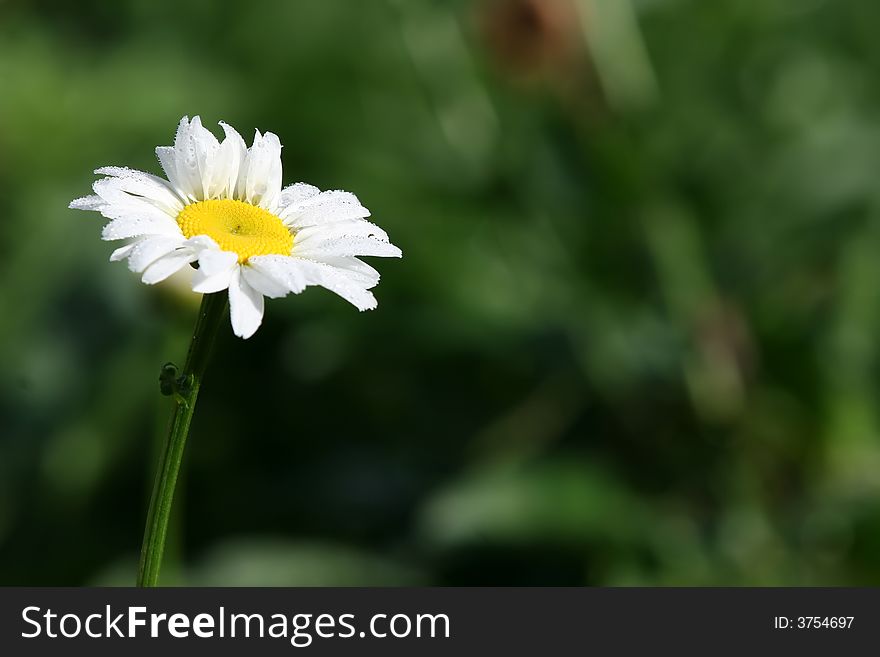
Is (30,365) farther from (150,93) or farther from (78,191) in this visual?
(150,93)

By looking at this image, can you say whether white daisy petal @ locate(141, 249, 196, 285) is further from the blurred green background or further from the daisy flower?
the blurred green background

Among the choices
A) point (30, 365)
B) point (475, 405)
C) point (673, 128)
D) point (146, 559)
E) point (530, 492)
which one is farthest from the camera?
point (673, 128)

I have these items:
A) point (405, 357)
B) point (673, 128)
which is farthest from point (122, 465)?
point (673, 128)

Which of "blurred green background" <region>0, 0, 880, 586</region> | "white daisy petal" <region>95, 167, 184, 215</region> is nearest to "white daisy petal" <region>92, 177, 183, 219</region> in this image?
"white daisy petal" <region>95, 167, 184, 215</region>

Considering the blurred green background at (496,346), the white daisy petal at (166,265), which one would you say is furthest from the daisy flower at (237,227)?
the blurred green background at (496,346)

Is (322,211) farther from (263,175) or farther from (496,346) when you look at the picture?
(496,346)
